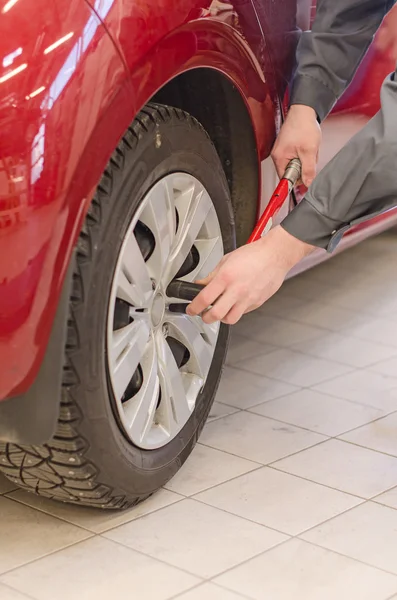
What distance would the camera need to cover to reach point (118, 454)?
1.50m

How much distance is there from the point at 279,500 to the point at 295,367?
742 mm

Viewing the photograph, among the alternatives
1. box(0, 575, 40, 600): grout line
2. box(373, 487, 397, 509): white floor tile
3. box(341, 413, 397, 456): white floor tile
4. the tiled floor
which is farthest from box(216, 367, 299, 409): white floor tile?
box(0, 575, 40, 600): grout line

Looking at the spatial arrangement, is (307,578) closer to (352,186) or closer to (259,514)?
(259,514)

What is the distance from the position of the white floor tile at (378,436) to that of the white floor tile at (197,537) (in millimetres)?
449

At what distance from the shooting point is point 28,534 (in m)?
1.56

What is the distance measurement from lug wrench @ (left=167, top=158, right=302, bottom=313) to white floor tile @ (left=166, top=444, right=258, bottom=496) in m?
0.34

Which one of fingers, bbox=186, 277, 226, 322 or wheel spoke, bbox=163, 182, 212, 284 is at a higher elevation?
wheel spoke, bbox=163, 182, 212, 284

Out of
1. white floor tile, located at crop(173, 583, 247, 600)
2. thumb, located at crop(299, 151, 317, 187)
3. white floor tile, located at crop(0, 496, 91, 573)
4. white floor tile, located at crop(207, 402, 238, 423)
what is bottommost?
white floor tile, located at crop(173, 583, 247, 600)

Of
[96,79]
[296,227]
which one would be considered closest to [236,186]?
[296,227]

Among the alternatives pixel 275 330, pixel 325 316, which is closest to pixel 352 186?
pixel 275 330

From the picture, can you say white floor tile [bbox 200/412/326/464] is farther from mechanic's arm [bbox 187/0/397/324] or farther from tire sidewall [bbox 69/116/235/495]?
mechanic's arm [bbox 187/0/397/324]

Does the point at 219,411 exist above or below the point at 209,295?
below

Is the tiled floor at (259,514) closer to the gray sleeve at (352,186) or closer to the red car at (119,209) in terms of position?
the red car at (119,209)

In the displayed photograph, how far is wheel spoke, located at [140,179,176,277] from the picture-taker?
152 cm
